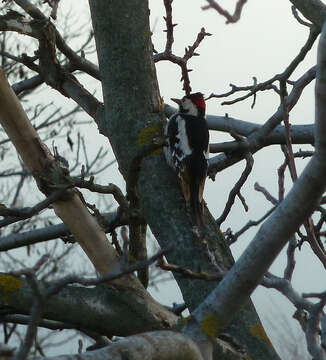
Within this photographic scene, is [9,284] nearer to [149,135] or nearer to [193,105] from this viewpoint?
[149,135]

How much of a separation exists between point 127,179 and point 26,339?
6.39 feet

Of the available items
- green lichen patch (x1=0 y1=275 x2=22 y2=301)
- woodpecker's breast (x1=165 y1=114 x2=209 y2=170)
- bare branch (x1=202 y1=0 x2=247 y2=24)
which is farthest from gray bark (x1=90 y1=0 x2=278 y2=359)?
bare branch (x1=202 y1=0 x2=247 y2=24)

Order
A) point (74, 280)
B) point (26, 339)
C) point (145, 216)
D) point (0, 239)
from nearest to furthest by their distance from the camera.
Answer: point (26, 339) → point (74, 280) → point (145, 216) → point (0, 239)

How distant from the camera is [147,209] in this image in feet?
10.8

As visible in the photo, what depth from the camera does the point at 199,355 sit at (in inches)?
79.5

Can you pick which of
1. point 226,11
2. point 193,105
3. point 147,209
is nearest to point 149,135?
point 147,209

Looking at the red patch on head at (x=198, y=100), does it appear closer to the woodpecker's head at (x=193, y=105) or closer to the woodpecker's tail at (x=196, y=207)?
the woodpecker's head at (x=193, y=105)

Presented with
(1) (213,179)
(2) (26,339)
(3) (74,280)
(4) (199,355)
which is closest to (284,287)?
(4) (199,355)

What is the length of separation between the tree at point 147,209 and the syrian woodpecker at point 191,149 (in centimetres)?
6

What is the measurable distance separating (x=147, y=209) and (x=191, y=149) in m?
1.17

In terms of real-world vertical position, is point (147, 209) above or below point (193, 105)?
below

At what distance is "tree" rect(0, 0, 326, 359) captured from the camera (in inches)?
77.6

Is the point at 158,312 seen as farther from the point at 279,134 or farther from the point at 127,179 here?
the point at 279,134

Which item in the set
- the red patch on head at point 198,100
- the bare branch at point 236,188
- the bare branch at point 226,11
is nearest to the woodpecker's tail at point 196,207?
the bare branch at point 236,188
